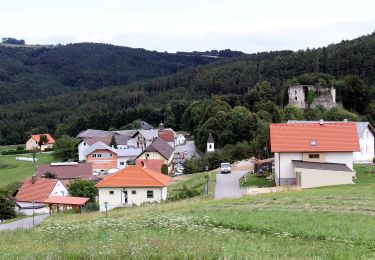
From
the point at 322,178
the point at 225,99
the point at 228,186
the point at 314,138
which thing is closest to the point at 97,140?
the point at 225,99

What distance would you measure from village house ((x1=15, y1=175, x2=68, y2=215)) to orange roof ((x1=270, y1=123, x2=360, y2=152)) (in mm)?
19934

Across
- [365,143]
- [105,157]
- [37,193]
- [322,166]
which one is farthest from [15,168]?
[322,166]

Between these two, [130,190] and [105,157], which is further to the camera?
[105,157]

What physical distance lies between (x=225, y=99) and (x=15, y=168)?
147 ft

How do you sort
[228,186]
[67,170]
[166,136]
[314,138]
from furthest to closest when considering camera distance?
[166,136], [67,170], [314,138], [228,186]

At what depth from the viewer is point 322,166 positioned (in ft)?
107

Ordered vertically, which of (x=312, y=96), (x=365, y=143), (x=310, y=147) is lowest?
(x=365, y=143)

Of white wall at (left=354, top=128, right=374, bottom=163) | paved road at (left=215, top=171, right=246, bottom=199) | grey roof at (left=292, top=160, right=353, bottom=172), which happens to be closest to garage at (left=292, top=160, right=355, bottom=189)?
grey roof at (left=292, top=160, right=353, bottom=172)

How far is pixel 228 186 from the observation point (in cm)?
3431

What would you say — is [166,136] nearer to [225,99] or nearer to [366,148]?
[225,99]

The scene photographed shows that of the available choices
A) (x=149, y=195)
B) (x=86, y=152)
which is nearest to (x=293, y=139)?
(x=149, y=195)

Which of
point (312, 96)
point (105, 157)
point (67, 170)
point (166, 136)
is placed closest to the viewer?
point (67, 170)

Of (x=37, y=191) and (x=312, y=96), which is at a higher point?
(x=312, y=96)

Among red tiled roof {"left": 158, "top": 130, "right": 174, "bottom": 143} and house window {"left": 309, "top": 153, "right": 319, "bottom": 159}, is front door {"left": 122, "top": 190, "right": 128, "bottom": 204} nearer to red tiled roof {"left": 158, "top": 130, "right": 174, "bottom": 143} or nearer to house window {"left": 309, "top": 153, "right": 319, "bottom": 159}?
house window {"left": 309, "top": 153, "right": 319, "bottom": 159}
